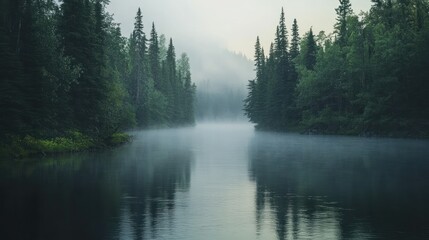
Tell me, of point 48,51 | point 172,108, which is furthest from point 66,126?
point 172,108

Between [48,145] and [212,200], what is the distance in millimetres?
24168

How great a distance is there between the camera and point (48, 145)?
4056 cm

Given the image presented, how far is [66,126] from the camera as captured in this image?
45.0 m

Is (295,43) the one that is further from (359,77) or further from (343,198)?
(343,198)

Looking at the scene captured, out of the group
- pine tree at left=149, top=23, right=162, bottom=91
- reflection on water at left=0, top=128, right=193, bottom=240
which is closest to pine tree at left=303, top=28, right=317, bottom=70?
pine tree at left=149, top=23, right=162, bottom=91

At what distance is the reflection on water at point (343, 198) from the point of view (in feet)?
48.3

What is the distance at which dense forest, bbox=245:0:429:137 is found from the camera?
7438cm

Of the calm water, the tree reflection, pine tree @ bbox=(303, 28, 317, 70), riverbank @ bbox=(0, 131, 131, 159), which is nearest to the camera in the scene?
the calm water

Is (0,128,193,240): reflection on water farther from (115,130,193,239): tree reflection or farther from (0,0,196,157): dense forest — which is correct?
(0,0,196,157): dense forest

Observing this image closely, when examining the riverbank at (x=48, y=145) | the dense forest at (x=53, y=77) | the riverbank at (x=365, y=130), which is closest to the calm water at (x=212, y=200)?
the riverbank at (x=48, y=145)

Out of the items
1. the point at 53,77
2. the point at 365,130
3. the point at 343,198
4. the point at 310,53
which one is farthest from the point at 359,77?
the point at 343,198

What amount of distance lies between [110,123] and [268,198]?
32.9 metres

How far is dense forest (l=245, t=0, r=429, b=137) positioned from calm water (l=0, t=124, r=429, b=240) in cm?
4242

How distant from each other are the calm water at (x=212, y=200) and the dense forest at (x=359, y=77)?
42.4 m
